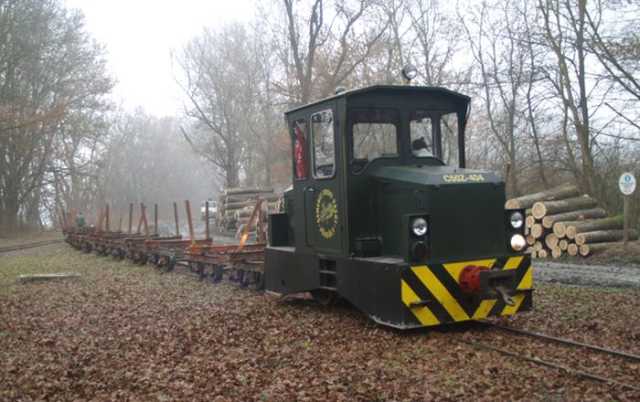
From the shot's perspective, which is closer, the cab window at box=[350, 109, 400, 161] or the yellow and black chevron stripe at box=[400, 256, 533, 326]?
the yellow and black chevron stripe at box=[400, 256, 533, 326]

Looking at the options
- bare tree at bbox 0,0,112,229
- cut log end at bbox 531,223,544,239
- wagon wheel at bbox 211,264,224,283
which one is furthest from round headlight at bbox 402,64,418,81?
bare tree at bbox 0,0,112,229

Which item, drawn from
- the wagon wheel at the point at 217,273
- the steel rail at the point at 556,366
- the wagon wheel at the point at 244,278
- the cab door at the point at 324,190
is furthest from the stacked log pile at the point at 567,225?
the steel rail at the point at 556,366

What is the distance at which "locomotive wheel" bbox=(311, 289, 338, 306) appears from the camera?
8997 millimetres

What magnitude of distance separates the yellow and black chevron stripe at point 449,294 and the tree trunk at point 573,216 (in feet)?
30.0

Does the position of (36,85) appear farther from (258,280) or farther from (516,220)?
(516,220)

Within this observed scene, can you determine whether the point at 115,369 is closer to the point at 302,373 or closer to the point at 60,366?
the point at 60,366

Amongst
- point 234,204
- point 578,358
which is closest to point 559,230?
point 578,358

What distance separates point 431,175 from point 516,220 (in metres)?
1.27

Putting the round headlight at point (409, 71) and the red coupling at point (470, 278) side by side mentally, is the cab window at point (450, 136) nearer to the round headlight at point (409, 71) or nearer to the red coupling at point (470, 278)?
the round headlight at point (409, 71)

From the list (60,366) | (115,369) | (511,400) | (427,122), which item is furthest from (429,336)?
(60,366)

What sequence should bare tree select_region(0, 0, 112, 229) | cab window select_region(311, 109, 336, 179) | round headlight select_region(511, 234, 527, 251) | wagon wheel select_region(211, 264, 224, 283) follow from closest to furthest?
round headlight select_region(511, 234, 527, 251) < cab window select_region(311, 109, 336, 179) < wagon wheel select_region(211, 264, 224, 283) < bare tree select_region(0, 0, 112, 229)

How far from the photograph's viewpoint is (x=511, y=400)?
4945 mm

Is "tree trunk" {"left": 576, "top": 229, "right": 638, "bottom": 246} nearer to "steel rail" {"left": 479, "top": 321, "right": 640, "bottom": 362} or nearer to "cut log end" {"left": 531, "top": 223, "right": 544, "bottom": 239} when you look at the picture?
"cut log end" {"left": 531, "top": 223, "right": 544, "bottom": 239}

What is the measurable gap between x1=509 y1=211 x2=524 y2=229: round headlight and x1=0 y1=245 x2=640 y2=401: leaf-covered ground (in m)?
1.18
